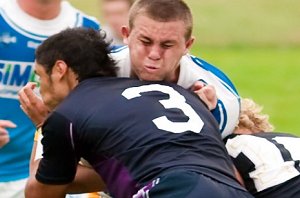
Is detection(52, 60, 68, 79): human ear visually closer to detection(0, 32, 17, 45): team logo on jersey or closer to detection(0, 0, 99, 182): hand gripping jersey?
detection(0, 0, 99, 182): hand gripping jersey

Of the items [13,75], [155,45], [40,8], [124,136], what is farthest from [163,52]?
[40,8]

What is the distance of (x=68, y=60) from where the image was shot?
219 inches

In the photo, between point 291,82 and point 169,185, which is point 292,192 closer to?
point 169,185

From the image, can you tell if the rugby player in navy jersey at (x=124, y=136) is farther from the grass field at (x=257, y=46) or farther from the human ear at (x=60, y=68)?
the grass field at (x=257, y=46)

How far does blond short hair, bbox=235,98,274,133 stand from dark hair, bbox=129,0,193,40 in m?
0.64

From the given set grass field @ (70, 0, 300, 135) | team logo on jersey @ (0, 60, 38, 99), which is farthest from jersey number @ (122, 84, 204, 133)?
grass field @ (70, 0, 300, 135)

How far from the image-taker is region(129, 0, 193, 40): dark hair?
18.0 feet

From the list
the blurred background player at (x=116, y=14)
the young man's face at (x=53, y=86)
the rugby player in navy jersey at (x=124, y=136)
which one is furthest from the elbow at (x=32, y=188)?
the blurred background player at (x=116, y=14)

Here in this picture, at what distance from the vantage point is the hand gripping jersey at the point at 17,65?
7363mm

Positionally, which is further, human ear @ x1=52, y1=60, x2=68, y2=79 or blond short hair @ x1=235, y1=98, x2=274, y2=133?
blond short hair @ x1=235, y1=98, x2=274, y2=133

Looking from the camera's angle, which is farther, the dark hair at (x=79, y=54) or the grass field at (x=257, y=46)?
the grass field at (x=257, y=46)

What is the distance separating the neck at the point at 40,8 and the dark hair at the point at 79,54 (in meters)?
1.80

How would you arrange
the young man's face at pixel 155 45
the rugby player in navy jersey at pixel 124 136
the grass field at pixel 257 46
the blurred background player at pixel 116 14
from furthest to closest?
the grass field at pixel 257 46, the blurred background player at pixel 116 14, the young man's face at pixel 155 45, the rugby player in navy jersey at pixel 124 136

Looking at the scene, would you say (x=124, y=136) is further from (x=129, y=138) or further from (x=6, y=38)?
(x=6, y=38)
